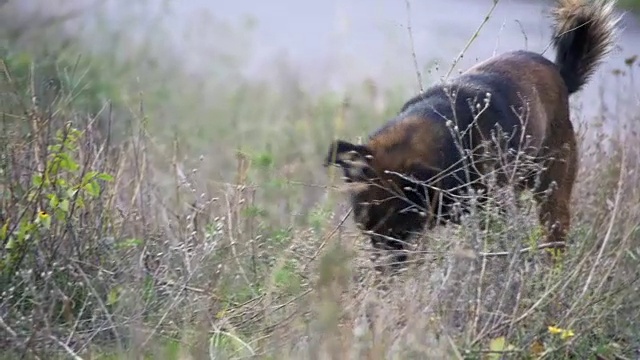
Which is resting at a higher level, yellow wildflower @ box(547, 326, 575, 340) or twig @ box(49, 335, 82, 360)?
yellow wildflower @ box(547, 326, 575, 340)

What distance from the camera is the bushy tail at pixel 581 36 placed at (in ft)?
21.5

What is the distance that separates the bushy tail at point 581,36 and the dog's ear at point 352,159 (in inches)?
67.4

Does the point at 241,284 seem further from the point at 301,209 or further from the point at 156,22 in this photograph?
the point at 156,22

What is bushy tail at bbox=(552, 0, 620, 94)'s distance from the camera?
654 centimetres

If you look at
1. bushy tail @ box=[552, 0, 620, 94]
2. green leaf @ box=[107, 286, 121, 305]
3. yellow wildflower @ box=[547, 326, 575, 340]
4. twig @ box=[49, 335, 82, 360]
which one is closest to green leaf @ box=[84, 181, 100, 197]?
green leaf @ box=[107, 286, 121, 305]

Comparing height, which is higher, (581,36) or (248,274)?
(581,36)

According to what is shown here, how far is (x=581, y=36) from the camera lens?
6.64 metres

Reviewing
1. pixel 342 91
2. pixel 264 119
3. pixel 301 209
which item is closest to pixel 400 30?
pixel 342 91

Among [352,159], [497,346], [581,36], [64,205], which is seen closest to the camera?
[497,346]

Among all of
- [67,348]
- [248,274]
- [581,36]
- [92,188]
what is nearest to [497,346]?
[248,274]

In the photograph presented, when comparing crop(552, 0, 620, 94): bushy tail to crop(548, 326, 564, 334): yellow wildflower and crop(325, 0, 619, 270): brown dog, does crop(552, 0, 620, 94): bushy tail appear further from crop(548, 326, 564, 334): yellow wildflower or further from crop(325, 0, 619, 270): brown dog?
crop(548, 326, 564, 334): yellow wildflower

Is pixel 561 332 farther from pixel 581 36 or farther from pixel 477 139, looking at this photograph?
pixel 581 36

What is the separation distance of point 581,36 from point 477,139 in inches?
53.1

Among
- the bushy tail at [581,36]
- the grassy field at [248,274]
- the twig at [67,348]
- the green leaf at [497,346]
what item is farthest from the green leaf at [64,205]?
the bushy tail at [581,36]
